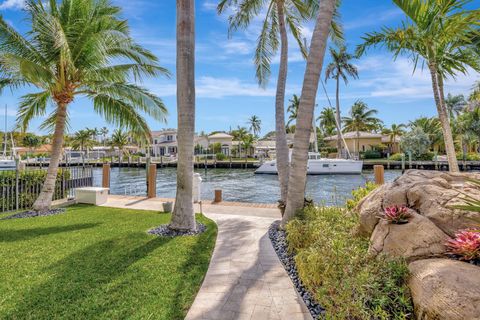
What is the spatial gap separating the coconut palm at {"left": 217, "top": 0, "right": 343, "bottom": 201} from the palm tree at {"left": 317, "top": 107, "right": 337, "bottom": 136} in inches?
1738

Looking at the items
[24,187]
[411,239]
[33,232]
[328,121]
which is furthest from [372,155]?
→ [33,232]

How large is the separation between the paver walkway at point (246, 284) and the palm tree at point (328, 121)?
4925 centimetres

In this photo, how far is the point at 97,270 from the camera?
4.43 m

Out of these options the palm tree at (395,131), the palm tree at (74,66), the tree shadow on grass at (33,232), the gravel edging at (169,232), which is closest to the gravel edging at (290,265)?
the gravel edging at (169,232)

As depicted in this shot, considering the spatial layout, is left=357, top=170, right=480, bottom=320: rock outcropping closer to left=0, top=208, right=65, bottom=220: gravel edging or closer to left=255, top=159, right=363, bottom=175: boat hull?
left=0, top=208, right=65, bottom=220: gravel edging

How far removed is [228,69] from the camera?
14.6 m

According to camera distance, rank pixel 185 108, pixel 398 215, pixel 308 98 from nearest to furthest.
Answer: pixel 398 215
pixel 308 98
pixel 185 108

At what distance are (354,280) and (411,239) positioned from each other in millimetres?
1141

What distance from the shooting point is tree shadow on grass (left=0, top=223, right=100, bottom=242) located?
20.0ft

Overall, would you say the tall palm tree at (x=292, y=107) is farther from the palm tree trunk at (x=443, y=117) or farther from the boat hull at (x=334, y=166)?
the palm tree trunk at (x=443, y=117)

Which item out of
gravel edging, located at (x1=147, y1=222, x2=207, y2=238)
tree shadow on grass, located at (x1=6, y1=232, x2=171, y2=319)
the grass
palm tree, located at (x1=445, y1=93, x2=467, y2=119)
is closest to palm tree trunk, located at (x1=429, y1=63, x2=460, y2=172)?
the grass

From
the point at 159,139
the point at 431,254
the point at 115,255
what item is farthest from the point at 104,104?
the point at 159,139

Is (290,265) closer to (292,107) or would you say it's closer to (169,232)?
(169,232)

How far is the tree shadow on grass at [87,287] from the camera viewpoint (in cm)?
328
